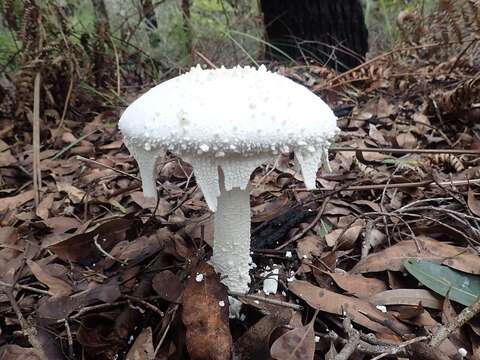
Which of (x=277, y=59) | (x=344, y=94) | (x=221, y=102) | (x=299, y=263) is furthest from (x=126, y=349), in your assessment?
(x=277, y=59)

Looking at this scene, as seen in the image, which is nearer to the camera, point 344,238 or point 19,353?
point 19,353

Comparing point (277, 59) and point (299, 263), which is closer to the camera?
point (299, 263)

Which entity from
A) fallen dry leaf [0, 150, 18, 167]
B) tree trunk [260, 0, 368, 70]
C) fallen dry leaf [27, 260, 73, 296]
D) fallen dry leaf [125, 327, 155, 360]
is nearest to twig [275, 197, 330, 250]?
fallen dry leaf [125, 327, 155, 360]

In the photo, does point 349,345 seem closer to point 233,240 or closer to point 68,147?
point 233,240

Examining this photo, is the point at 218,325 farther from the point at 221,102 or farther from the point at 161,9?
the point at 161,9

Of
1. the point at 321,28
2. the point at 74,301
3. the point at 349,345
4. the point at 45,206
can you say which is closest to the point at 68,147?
the point at 45,206

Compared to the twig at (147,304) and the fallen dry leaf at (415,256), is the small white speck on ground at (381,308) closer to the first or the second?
the fallen dry leaf at (415,256)
